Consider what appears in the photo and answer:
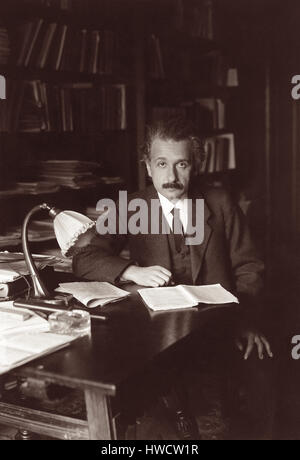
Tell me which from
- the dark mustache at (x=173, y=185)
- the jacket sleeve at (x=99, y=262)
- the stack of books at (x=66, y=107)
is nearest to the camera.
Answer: the jacket sleeve at (x=99, y=262)

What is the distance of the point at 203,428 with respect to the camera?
2.24 metres

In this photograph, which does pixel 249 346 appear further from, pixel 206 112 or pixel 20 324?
pixel 206 112

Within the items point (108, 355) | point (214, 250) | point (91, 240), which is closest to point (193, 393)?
point (214, 250)

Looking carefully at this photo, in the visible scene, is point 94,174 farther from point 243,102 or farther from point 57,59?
point 243,102

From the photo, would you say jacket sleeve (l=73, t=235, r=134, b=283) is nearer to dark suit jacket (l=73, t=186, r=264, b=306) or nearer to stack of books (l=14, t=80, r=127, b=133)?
dark suit jacket (l=73, t=186, r=264, b=306)

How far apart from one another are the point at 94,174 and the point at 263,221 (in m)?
2.19

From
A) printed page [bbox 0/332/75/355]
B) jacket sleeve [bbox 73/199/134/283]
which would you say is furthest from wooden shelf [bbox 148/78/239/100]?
printed page [bbox 0/332/75/355]

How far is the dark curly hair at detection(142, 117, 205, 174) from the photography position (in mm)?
2154

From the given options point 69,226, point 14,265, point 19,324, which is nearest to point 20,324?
point 19,324

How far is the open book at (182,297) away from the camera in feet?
5.57

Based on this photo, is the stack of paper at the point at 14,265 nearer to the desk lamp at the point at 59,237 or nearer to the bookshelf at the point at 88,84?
the desk lamp at the point at 59,237

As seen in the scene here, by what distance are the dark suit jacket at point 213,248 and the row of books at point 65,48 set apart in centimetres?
118

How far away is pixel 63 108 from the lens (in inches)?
124

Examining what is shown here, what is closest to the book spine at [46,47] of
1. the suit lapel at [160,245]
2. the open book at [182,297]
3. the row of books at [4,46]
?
the row of books at [4,46]
